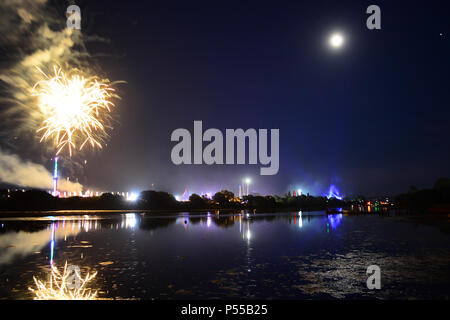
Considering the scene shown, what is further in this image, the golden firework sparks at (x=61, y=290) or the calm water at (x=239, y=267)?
Result: the calm water at (x=239, y=267)

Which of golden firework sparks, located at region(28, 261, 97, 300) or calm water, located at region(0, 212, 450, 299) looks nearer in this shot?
golden firework sparks, located at region(28, 261, 97, 300)

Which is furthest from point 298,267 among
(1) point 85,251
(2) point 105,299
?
(1) point 85,251

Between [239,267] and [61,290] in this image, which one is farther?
[239,267]

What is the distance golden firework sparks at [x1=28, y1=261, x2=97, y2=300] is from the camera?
38.0 ft

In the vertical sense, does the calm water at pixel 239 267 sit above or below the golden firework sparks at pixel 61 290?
below

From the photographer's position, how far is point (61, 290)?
41.0 ft

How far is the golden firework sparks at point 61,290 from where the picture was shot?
1159 centimetres

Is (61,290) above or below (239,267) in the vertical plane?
above

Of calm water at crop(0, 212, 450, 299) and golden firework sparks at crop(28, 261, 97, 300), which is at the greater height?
golden firework sparks at crop(28, 261, 97, 300)

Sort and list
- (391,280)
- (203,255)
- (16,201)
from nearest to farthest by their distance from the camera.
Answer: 1. (391,280)
2. (203,255)
3. (16,201)
